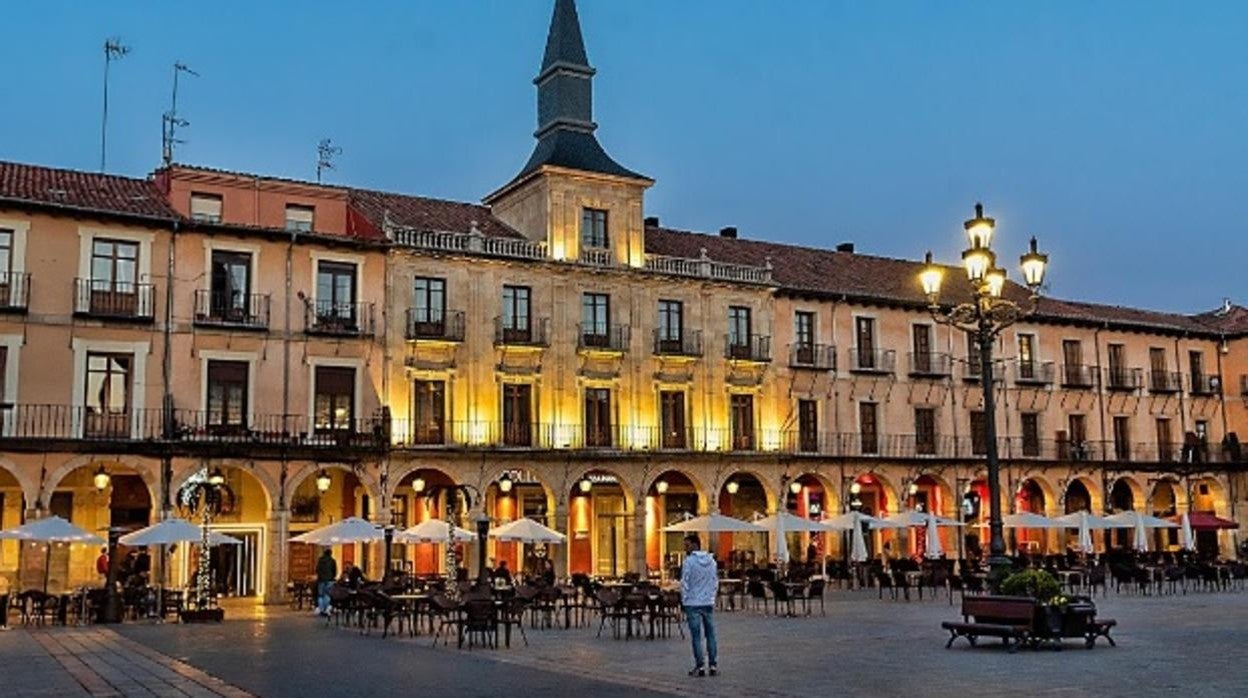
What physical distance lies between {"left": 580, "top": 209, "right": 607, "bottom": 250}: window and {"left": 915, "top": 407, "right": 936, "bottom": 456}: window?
1318 centimetres

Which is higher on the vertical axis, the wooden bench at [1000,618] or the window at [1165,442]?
the window at [1165,442]

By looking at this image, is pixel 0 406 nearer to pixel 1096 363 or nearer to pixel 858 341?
pixel 858 341

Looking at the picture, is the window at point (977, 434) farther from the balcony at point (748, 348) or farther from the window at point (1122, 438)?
the balcony at point (748, 348)

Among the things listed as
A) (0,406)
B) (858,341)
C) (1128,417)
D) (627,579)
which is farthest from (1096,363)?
(0,406)

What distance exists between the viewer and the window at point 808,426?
136 ft

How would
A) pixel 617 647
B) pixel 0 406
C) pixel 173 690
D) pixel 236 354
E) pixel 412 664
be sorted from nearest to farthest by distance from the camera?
pixel 173 690, pixel 412 664, pixel 617 647, pixel 0 406, pixel 236 354

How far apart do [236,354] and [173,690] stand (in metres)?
20.3

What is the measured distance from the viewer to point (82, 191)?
3253 centimetres

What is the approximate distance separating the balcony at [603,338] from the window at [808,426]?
6.94m

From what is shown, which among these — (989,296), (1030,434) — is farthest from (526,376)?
(1030,434)

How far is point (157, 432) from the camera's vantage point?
1233 inches

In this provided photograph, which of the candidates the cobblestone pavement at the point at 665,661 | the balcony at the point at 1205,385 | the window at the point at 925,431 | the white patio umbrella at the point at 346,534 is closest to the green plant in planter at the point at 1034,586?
the cobblestone pavement at the point at 665,661

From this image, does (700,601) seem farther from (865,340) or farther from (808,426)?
(865,340)

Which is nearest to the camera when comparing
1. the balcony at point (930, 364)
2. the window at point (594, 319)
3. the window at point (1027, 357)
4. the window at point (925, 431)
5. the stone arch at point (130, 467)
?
the stone arch at point (130, 467)
